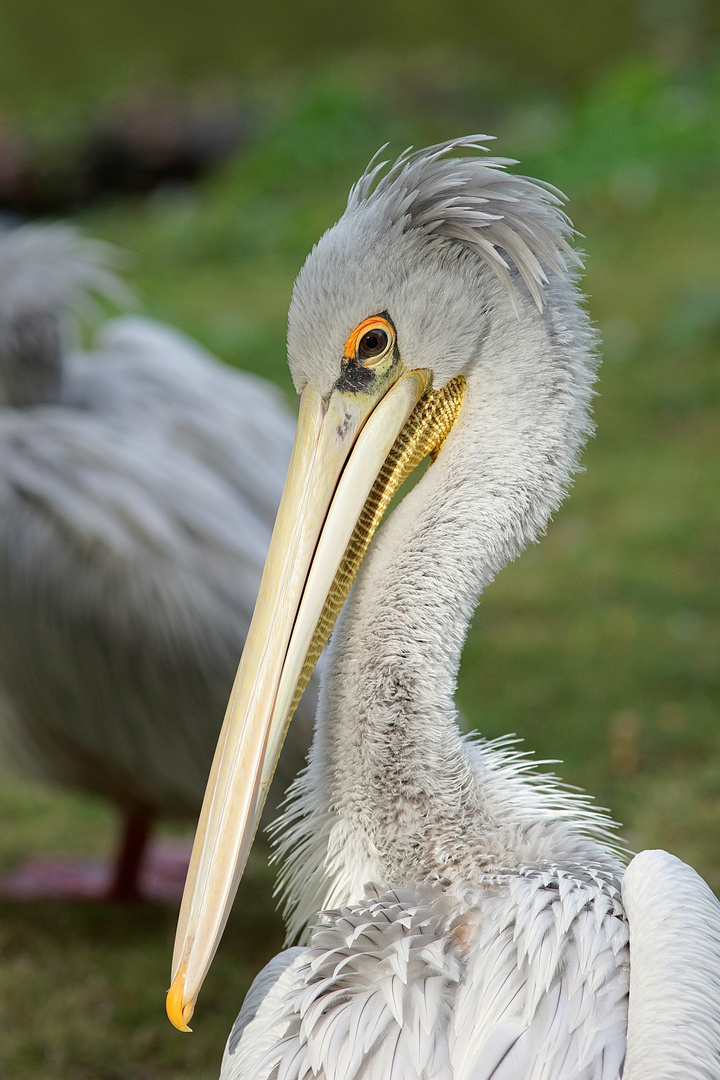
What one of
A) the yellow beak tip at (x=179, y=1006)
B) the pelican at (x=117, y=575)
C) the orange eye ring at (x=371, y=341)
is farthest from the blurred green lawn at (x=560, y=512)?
the orange eye ring at (x=371, y=341)

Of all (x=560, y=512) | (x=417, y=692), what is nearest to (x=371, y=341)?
(x=417, y=692)

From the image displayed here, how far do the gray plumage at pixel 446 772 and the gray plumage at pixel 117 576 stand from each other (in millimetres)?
1205

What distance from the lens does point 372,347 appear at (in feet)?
6.88

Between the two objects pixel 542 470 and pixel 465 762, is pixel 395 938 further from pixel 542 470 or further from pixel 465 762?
pixel 542 470

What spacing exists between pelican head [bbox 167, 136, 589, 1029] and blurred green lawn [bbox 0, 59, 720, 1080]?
1552mm

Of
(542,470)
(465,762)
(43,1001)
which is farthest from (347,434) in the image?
(43,1001)

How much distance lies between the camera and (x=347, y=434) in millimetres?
2096

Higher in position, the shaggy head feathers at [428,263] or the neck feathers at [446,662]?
the shaggy head feathers at [428,263]

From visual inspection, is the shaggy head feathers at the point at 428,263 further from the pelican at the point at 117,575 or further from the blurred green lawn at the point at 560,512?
the blurred green lawn at the point at 560,512

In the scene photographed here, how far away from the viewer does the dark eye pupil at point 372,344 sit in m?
2.09

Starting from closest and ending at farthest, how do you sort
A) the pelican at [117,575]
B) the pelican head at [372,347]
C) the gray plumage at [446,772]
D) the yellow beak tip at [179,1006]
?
the gray plumage at [446,772]
the yellow beak tip at [179,1006]
the pelican head at [372,347]
the pelican at [117,575]

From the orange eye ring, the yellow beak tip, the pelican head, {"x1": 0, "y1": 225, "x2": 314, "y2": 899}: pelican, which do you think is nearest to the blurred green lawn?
{"x1": 0, "y1": 225, "x2": 314, "y2": 899}: pelican

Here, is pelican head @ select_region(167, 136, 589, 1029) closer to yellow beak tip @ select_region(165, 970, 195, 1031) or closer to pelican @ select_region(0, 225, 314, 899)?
yellow beak tip @ select_region(165, 970, 195, 1031)

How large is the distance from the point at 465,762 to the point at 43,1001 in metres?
1.79
